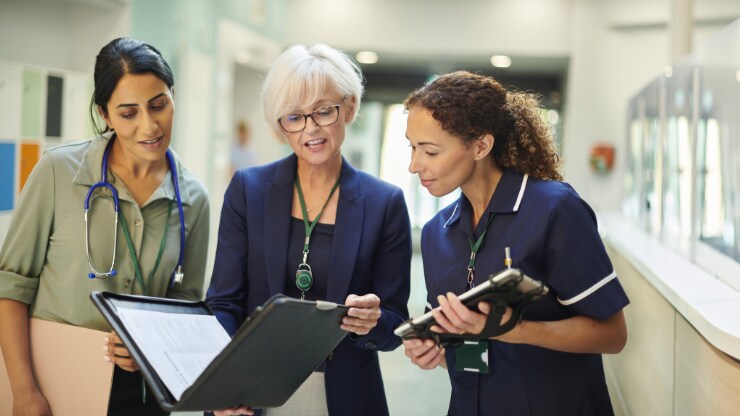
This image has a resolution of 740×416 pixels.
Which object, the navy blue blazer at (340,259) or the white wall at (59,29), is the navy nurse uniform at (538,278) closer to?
the navy blue blazer at (340,259)

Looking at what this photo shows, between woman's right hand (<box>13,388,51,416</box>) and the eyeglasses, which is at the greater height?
the eyeglasses

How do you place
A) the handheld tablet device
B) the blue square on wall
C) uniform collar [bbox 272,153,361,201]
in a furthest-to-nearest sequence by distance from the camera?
the blue square on wall
uniform collar [bbox 272,153,361,201]
the handheld tablet device

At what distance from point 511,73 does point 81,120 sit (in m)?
9.32

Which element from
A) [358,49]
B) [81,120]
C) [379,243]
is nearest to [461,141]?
[379,243]

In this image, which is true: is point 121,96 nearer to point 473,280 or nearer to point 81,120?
point 473,280

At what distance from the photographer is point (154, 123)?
7.77ft

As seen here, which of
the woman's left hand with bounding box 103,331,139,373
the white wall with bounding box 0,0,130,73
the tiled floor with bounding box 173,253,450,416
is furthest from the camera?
the white wall with bounding box 0,0,130,73

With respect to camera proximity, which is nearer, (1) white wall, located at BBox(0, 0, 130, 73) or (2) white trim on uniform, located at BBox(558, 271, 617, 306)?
(2) white trim on uniform, located at BBox(558, 271, 617, 306)

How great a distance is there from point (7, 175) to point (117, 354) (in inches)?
131

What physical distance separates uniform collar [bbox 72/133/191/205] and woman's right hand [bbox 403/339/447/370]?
93cm

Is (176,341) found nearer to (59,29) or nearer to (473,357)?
(473,357)

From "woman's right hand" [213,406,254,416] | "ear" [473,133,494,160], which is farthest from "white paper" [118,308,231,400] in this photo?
"ear" [473,133,494,160]

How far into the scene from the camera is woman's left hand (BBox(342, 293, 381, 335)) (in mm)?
1983

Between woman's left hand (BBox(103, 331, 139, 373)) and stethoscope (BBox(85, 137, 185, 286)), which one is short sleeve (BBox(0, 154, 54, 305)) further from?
woman's left hand (BBox(103, 331, 139, 373))
